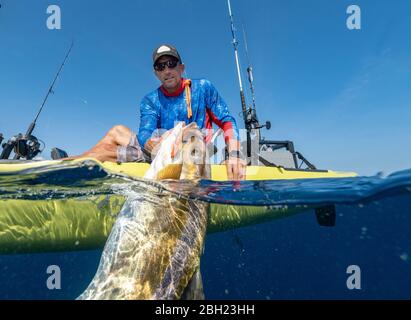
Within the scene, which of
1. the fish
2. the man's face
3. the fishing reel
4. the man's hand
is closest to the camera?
the fish

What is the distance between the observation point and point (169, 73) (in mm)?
4543

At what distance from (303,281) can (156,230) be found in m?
25.8

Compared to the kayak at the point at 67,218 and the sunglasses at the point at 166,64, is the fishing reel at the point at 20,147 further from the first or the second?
the sunglasses at the point at 166,64

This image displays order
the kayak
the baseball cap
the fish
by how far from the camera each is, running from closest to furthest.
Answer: the fish
the baseball cap
the kayak

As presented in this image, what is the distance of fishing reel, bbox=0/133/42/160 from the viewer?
196 inches

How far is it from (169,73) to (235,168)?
1882 mm

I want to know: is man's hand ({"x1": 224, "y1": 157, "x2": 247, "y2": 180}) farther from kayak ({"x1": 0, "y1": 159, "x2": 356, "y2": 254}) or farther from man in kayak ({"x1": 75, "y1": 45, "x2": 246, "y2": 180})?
kayak ({"x1": 0, "y1": 159, "x2": 356, "y2": 254})

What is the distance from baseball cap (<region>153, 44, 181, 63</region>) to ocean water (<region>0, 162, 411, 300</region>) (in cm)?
200

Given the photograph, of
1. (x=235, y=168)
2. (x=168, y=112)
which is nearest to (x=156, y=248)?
(x=235, y=168)

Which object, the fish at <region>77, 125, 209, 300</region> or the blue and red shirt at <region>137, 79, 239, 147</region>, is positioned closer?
the fish at <region>77, 125, 209, 300</region>

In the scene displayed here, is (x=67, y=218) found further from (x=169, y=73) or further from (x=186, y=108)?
(x=169, y=73)

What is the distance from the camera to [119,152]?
191 inches

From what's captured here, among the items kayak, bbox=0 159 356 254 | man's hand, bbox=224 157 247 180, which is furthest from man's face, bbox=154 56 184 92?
kayak, bbox=0 159 356 254

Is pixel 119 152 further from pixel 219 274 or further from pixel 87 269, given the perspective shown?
pixel 219 274
